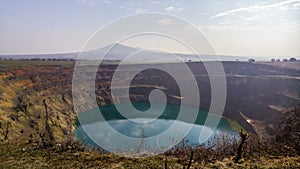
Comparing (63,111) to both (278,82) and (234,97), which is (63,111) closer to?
(234,97)

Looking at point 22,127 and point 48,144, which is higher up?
point 48,144

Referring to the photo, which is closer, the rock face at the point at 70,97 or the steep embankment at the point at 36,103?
the steep embankment at the point at 36,103

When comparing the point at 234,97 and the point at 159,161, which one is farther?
the point at 234,97

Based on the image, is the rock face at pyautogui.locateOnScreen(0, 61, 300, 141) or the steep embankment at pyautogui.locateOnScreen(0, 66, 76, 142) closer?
the steep embankment at pyautogui.locateOnScreen(0, 66, 76, 142)

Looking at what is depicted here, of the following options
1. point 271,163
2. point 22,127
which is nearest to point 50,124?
point 22,127

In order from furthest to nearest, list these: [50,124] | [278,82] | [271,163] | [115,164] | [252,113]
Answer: [278,82], [252,113], [50,124], [115,164], [271,163]

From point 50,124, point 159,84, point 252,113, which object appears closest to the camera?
point 50,124

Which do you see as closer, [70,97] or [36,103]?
[36,103]
